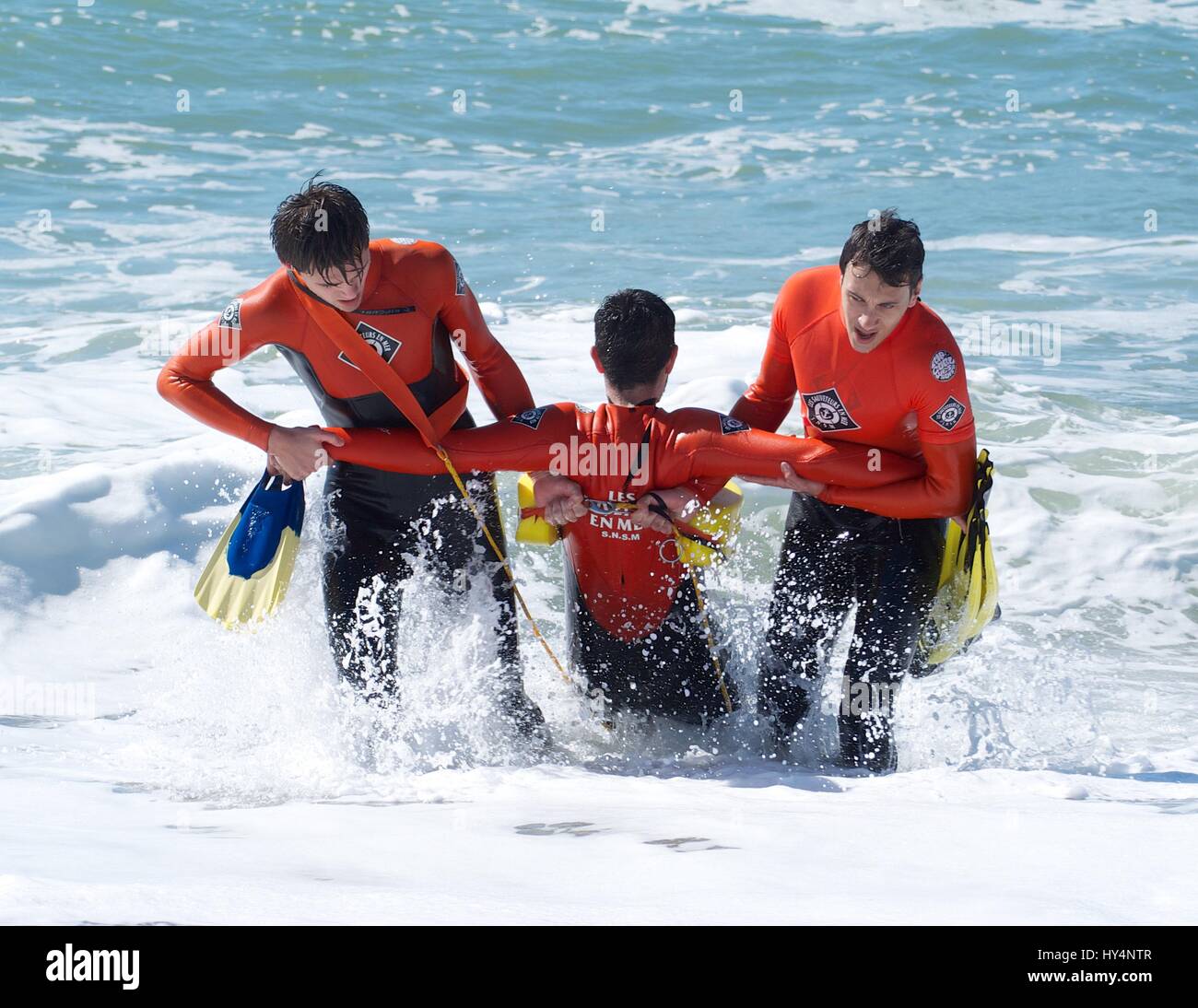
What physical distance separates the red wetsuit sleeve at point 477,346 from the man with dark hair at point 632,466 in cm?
22

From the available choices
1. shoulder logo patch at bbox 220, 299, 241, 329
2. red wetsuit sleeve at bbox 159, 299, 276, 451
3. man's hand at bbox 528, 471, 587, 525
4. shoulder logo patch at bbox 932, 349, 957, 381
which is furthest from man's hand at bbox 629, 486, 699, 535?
shoulder logo patch at bbox 220, 299, 241, 329

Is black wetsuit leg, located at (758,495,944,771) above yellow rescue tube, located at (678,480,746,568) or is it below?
below

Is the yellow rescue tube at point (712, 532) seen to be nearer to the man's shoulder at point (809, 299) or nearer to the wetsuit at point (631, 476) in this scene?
the wetsuit at point (631, 476)

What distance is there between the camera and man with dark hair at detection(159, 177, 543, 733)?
12.1ft

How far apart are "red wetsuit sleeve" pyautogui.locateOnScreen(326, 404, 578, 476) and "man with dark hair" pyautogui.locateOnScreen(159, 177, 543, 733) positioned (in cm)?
9

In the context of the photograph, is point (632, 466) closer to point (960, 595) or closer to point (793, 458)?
point (793, 458)

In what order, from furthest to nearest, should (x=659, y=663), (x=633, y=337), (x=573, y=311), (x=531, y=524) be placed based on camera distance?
(x=573, y=311) < (x=659, y=663) < (x=531, y=524) < (x=633, y=337)

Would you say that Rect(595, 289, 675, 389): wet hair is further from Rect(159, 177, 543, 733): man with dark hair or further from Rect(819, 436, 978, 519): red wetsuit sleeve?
Rect(819, 436, 978, 519): red wetsuit sleeve

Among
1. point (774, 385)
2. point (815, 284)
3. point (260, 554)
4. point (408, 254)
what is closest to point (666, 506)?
point (774, 385)

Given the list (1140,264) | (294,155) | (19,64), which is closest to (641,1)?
(294,155)

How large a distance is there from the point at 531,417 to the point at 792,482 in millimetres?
760

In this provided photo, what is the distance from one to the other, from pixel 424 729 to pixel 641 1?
17.7m

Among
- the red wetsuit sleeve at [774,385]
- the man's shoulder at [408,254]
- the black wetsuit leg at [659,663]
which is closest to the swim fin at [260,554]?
the man's shoulder at [408,254]

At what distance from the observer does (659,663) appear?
13.4 feet
